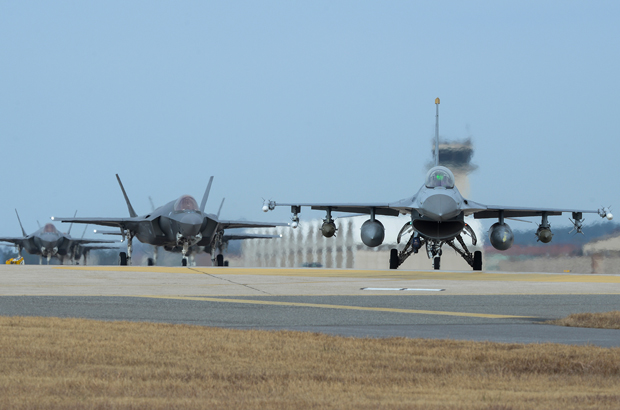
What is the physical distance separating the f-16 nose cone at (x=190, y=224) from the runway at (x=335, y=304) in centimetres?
1493

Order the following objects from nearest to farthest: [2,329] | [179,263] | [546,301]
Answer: [2,329] < [546,301] < [179,263]

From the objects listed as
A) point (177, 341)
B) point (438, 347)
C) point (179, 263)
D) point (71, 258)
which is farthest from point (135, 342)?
point (71, 258)

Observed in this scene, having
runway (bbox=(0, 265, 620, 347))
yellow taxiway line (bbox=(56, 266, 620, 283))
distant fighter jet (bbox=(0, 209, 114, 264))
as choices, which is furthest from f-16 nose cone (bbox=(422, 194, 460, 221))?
distant fighter jet (bbox=(0, 209, 114, 264))

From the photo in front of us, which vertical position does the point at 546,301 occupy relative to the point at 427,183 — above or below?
below

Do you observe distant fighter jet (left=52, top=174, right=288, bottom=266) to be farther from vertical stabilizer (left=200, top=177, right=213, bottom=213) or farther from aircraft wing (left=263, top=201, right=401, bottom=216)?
aircraft wing (left=263, top=201, right=401, bottom=216)

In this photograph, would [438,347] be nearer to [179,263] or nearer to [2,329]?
[2,329]

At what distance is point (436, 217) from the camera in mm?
30703

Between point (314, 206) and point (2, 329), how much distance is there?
92.5ft

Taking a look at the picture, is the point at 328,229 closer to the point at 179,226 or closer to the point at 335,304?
the point at 179,226

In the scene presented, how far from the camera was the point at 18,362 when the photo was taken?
24.6 feet

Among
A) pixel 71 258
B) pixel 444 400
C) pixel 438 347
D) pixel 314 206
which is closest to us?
pixel 444 400

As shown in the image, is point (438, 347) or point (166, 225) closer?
point (438, 347)

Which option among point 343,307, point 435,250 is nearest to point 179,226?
point 435,250

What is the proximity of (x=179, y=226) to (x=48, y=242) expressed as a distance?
32.2 m
